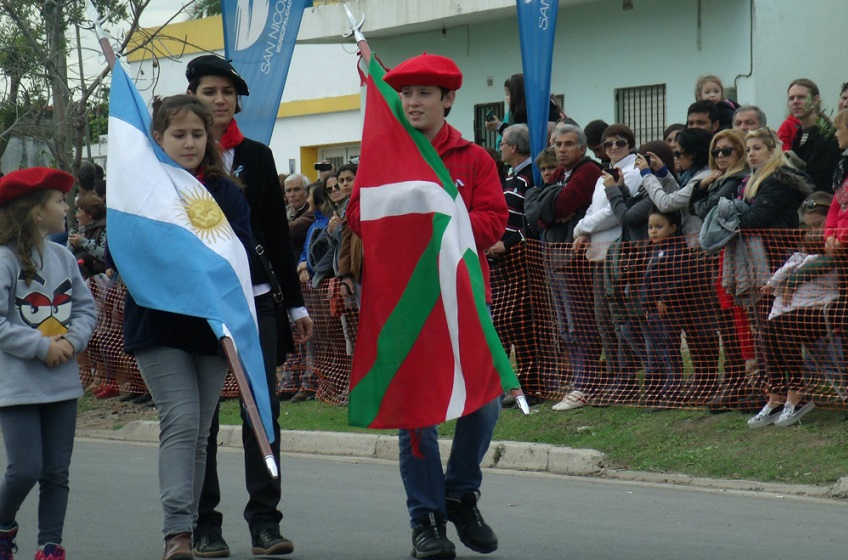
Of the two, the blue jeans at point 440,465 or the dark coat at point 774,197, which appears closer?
the blue jeans at point 440,465

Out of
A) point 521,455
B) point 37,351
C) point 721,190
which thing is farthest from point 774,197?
point 37,351

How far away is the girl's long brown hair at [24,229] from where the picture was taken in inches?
232

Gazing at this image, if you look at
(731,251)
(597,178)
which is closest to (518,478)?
(731,251)

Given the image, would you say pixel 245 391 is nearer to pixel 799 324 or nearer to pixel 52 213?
pixel 52 213

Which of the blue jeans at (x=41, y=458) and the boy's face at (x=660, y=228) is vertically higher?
the boy's face at (x=660, y=228)

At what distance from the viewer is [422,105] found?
20.3ft

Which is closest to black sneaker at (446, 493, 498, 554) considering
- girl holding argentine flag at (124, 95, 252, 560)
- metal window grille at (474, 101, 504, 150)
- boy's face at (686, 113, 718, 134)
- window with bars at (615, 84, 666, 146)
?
girl holding argentine flag at (124, 95, 252, 560)

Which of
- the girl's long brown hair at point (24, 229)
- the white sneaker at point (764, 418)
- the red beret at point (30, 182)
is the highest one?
the red beret at point (30, 182)

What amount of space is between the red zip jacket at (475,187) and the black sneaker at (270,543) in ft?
4.66

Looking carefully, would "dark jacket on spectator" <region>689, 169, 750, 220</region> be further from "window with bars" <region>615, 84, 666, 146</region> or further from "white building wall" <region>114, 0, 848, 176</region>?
"window with bars" <region>615, 84, 666, 146</region>

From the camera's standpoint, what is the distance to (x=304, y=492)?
27.9ft

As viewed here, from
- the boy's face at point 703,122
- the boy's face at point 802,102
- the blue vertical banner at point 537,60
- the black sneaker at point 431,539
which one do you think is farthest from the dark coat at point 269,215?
the boy's face at point 802,102

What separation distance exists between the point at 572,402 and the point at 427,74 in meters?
5.42

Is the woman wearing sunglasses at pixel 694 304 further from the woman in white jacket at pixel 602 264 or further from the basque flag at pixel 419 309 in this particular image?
the basque flag at pixel 419 309
